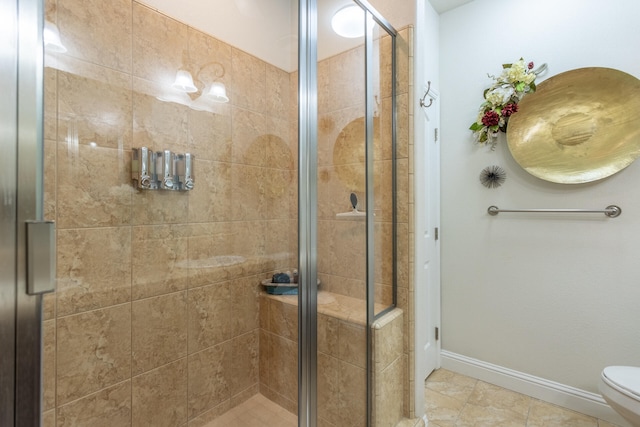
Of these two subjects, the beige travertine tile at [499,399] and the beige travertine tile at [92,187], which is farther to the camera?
the beige travertine tile at [499,399]

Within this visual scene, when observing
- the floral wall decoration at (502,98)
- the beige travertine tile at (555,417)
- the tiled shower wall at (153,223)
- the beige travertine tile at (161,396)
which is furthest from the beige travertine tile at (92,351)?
the floral wall decoration at (502,98)

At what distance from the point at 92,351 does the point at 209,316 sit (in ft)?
1.62

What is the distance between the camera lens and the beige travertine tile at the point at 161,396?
1.34 meters

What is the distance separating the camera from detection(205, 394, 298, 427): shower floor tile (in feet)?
4.81

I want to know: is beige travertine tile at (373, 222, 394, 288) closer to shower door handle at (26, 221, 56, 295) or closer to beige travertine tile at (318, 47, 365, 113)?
beige travertine tile at (318, 47, 365, 113)

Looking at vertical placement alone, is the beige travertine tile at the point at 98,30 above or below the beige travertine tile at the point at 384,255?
above

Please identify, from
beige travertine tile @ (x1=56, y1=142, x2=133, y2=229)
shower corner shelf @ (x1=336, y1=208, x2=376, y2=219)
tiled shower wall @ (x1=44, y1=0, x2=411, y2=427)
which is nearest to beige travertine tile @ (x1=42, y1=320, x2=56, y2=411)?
tiled shower wall @ (x1=44, y1=0, x2=411, y2=427)

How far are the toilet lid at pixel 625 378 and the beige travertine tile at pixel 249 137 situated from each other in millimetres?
1932

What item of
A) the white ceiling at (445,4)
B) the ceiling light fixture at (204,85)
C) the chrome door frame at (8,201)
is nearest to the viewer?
the chrome door frame at (8,201)

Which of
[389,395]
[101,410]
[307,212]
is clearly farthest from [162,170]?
[389,395]

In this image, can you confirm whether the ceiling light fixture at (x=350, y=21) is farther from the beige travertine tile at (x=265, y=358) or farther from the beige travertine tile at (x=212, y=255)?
the beige travertine tile at (x=265, y=358)

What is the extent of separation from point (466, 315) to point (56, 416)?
2231 millimetres

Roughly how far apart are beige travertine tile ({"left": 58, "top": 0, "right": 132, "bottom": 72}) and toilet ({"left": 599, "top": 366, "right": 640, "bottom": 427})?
2.55 meters

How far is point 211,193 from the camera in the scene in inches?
62.0
